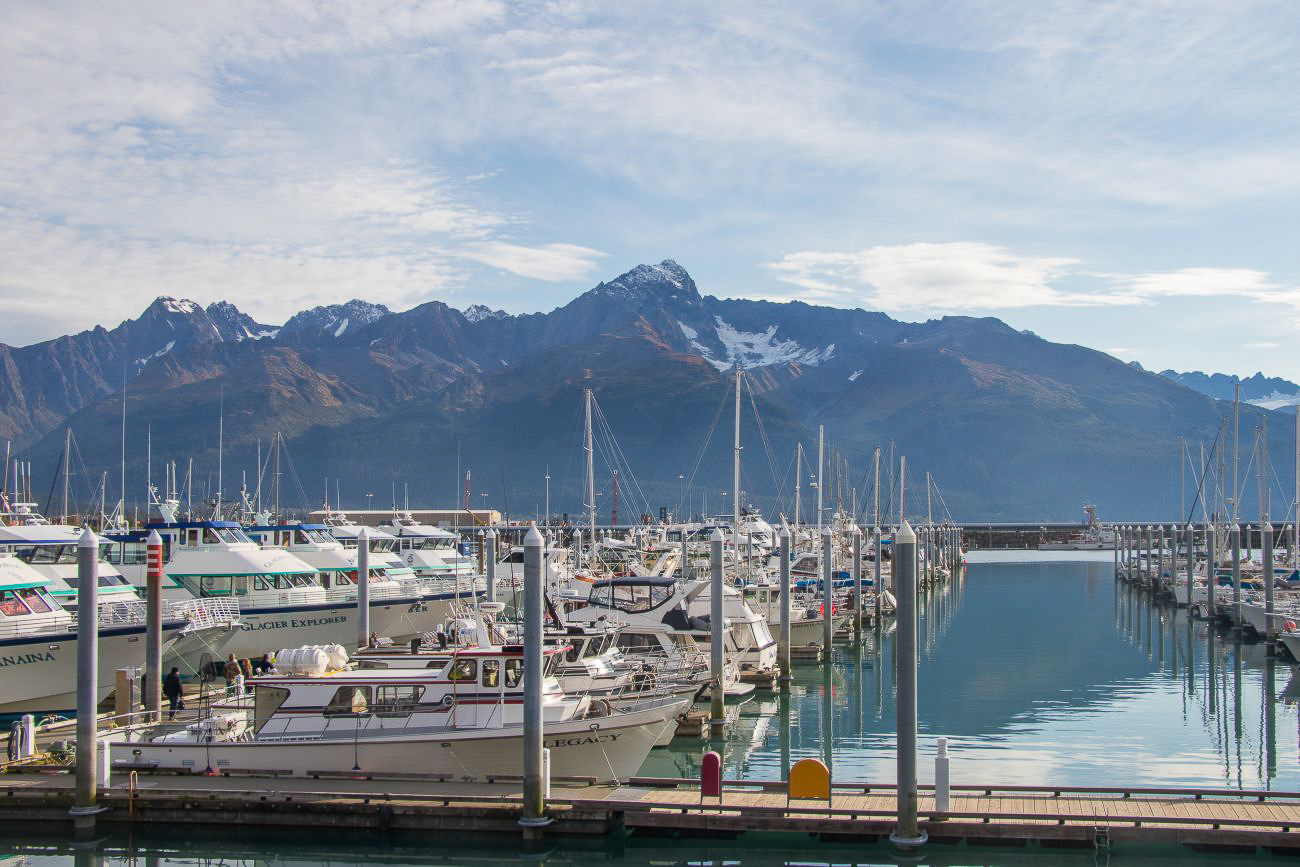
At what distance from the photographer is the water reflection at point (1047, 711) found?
33719 millimetres

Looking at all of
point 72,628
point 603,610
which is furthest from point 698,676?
point 72,628

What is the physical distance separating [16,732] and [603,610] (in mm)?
19241

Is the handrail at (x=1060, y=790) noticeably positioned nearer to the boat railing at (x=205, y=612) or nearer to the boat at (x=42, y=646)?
the boat at (x=42, y=646)

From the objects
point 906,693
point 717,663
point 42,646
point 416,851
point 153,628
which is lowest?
point 416,851

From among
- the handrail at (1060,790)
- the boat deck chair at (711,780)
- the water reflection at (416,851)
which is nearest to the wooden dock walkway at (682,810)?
the handrail at (1060,790)

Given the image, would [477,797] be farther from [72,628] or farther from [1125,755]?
[1125,755]

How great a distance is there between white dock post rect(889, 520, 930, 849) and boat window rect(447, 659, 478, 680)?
352 inches

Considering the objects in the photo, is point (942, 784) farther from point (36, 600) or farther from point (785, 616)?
point (36, 600)

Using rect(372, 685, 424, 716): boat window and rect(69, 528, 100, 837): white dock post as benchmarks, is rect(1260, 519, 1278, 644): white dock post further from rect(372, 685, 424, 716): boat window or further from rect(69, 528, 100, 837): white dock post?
rect(69, 528, 100, 837): white dock post

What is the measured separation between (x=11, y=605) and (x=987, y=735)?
27.3 metres

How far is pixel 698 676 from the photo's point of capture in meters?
38.6

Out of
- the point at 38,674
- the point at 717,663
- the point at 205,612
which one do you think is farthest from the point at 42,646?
the point at 717,663

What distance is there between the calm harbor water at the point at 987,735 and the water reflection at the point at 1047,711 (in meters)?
0.09

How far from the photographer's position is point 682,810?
2334cm
